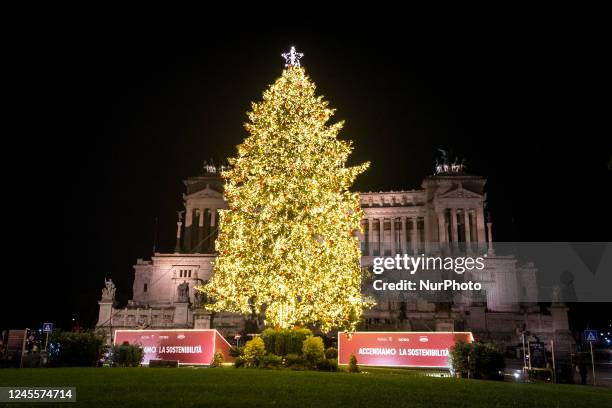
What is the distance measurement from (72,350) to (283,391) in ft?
40.0

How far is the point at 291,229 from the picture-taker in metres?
25.1

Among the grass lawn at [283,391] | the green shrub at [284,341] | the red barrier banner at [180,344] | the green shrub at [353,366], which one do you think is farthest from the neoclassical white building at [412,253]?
the grass lawn at [283,391]

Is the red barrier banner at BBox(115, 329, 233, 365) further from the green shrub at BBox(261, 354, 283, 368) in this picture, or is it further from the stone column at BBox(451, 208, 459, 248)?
the stone column at BBox(451, 208, 459, 248)

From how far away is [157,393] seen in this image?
39.8ft

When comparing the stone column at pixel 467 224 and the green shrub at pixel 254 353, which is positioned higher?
the stone column at pixel 467 224

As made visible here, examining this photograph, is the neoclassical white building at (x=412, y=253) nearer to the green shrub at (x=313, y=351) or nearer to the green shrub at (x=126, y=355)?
the green shrub at (x=313, y=351)

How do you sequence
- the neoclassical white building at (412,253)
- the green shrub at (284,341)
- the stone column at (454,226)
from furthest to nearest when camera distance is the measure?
the stone column at (454,226) → the neoclassical white building at (412,253) → the green shrub at (284,341)

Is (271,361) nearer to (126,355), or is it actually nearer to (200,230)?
(126,355)

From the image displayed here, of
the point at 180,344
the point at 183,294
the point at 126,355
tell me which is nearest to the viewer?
the point at 126,355

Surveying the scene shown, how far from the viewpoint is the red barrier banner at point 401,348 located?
22.2 m

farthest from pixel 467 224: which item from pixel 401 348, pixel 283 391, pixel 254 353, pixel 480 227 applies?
pixel 283 391

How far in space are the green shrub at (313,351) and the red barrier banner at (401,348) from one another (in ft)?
4.41

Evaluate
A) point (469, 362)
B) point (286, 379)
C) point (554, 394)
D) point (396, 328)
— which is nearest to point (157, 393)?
point (286, 379)

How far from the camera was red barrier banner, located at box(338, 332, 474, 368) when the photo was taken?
2220 cm
